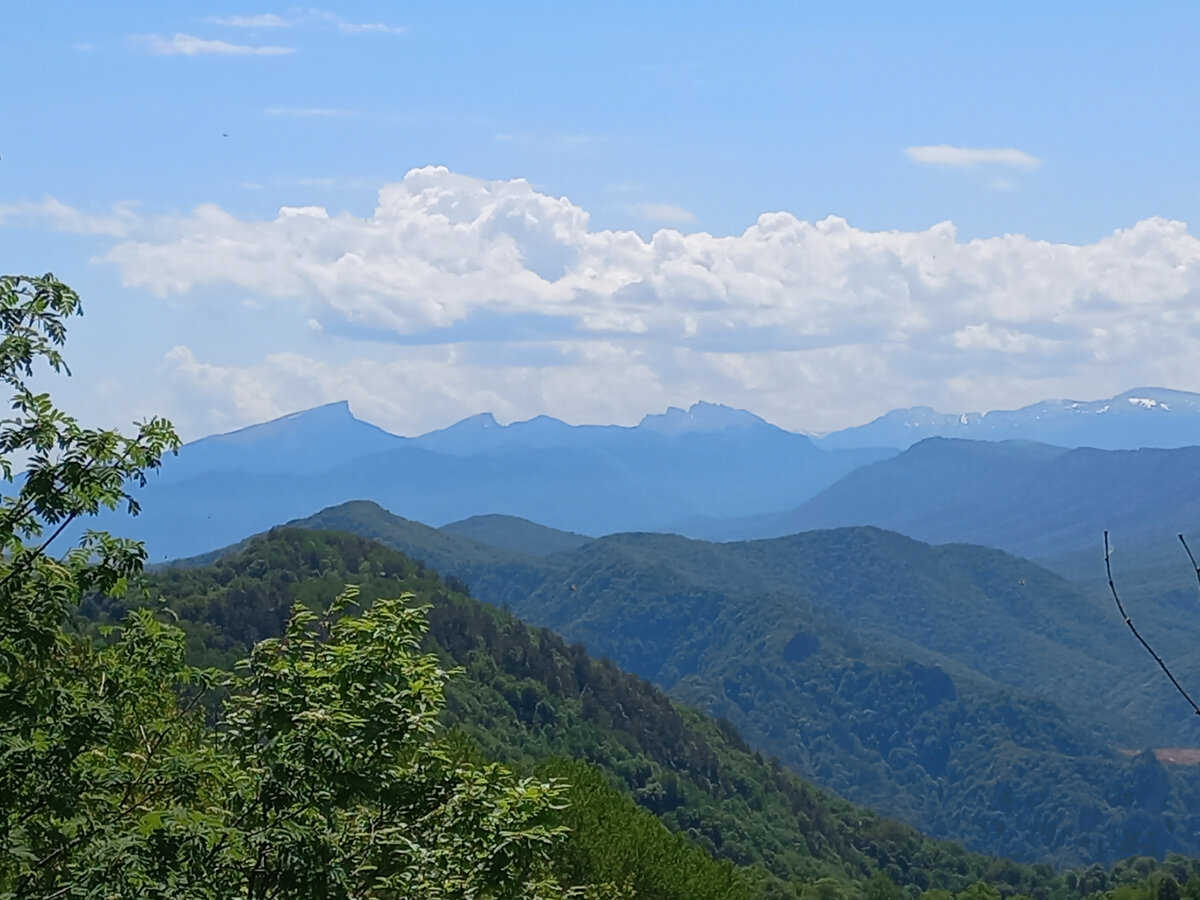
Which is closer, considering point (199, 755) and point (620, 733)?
point (199, 755)

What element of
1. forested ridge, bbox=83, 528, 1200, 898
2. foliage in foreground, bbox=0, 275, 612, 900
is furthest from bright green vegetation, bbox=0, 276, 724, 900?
forested ridge, bbox=83, 528, 1200, 898

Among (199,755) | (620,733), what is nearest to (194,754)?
(199,755)

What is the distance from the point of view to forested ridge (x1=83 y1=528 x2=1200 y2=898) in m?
105

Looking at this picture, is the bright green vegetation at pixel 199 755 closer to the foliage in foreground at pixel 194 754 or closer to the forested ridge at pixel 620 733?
the foliage in foreground at pixel 194 754

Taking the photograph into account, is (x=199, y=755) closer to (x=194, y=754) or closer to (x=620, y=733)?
(x=194, y=754)

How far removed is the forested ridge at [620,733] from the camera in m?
105

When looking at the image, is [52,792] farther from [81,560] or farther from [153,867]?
[81,560]

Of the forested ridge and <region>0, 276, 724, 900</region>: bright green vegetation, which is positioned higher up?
<region>0, 276, 724, 900</region>: bright green vegetation

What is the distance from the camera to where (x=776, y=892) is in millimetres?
71562

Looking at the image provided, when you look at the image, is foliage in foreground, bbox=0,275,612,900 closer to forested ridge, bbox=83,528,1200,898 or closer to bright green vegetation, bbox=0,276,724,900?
bright green vegetation, bbox=0,276,724,900

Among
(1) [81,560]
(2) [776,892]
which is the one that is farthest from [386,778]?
(2) [776,892]

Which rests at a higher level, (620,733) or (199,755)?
(199,755)

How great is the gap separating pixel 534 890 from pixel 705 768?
110 meters

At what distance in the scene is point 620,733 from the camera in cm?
12075
